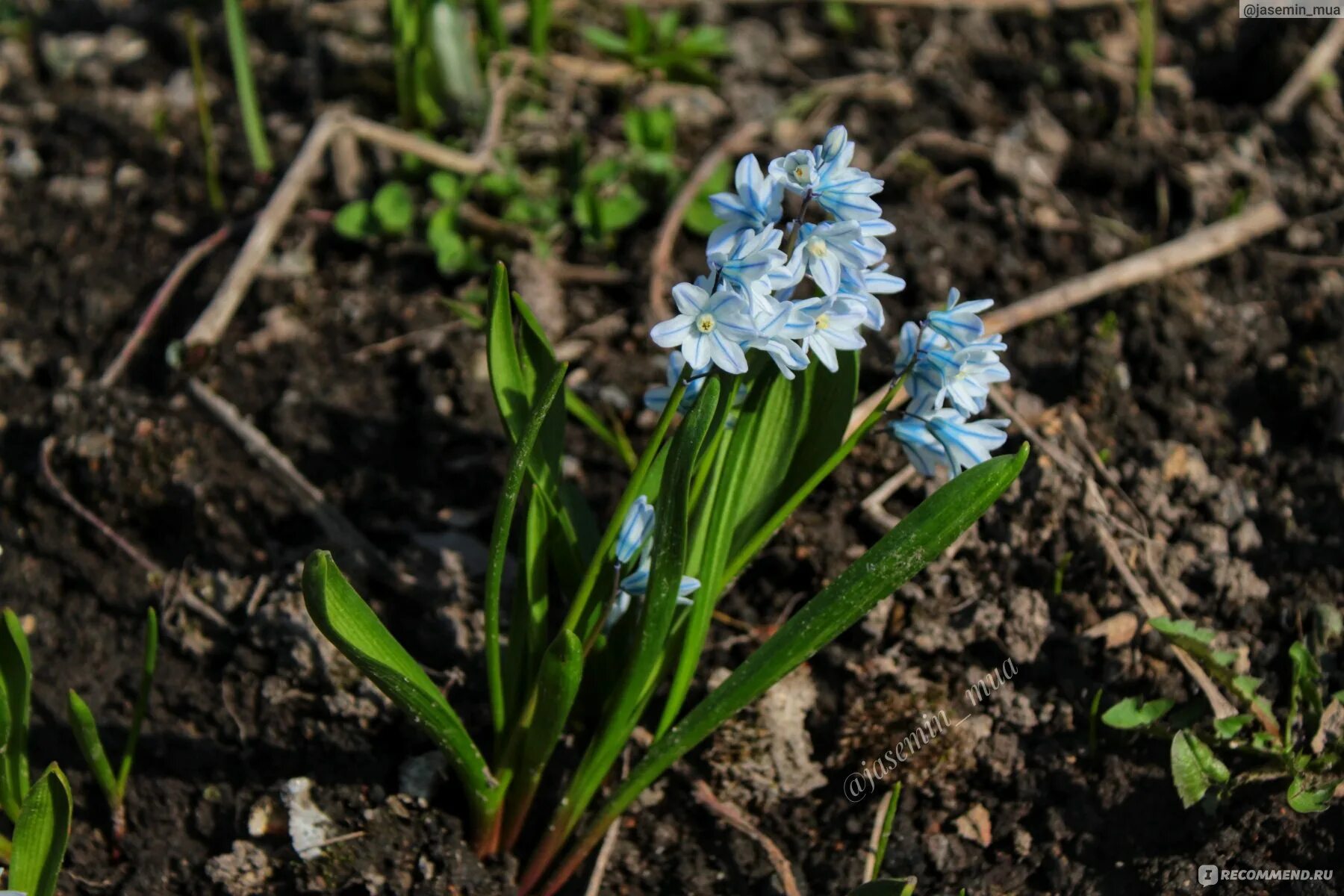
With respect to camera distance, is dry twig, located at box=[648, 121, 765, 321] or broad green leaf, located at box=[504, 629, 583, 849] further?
dry twig, located at box=[648, 121, 765, 321]

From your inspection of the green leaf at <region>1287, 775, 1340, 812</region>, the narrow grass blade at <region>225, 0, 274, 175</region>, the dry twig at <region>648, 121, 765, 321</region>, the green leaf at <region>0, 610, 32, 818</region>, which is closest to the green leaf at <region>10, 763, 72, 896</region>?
the green leaf at <region>0, 610, 32, 818</region>

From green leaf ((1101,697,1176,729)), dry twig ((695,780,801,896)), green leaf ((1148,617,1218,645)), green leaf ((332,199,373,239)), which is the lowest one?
dry twig ((695,780,801,896))

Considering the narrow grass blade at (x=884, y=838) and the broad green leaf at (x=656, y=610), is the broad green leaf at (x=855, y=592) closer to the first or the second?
the broad green leaf at (x=656, y=610)

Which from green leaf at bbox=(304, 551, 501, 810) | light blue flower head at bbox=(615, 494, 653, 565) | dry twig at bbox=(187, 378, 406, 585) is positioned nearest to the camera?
green leaf at bbox=(304, 551, 501, 810)

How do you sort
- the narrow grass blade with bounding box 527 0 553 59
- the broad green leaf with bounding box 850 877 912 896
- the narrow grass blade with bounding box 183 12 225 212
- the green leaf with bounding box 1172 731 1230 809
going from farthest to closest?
the narrow grass blade with bounding box 527 0 553 59
the narrow grass blade with bounding box 183 12 225 212
the green leaf with bounding box 1172 731 1230 809
the broad green leaf with bounding box 850 877 912 896

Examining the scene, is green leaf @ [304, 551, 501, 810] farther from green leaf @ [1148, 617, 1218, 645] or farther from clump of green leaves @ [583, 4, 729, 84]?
clump of green leaves @ [583, 4, 729, 84]

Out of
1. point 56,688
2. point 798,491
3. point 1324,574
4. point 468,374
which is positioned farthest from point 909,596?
point 56,688

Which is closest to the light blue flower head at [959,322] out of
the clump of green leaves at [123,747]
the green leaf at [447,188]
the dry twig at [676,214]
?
the dry twig at [676,214]
